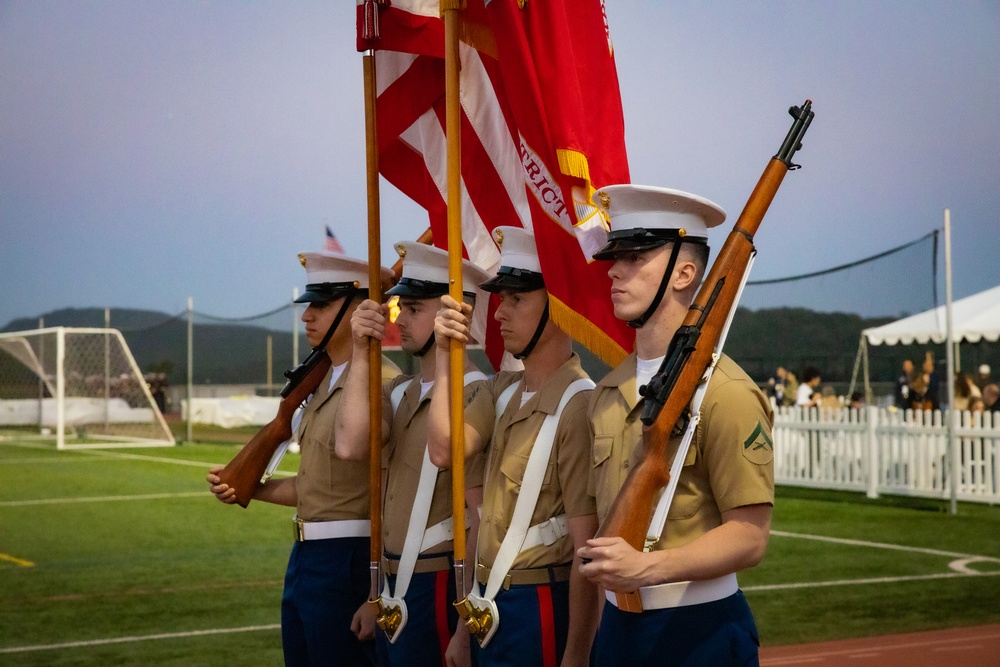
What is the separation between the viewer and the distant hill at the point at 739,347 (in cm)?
1728

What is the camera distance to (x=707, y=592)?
9.23 feet

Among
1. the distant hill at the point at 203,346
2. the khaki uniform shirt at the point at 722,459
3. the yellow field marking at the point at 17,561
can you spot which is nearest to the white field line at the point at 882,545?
the yellow field marking at the point at 17,561

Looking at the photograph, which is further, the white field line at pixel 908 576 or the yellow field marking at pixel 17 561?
the yellow field marking at pixel 17 561

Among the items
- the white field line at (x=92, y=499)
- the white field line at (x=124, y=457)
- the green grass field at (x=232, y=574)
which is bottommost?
the white field line at (x=124, y=457)

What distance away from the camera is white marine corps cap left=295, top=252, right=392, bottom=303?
4.66 metres

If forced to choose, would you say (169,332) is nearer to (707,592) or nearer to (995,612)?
(995,612)

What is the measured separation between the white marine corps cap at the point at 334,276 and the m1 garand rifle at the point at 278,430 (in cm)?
10

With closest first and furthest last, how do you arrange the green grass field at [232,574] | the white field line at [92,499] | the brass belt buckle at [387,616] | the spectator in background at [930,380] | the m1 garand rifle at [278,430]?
1. the brass belt buckle at [387,616]
2. the m1 garand rifle at [278,430]
3. the green grass field at [232,574]
4. the white field line at [92,499]
5. the spectator in background at [930,380]

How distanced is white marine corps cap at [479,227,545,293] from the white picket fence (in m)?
10.5

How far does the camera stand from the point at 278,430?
4711 mm

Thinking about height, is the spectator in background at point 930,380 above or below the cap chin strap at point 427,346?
below

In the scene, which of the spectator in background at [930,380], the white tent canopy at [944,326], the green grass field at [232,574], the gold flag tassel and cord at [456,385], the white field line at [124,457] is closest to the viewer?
the gold flag tassel and cord at [456,385]

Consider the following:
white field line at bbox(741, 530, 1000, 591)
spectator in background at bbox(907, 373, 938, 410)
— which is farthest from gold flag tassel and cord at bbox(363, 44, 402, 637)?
spectator in background at bbox(907, 373, 938, 410)

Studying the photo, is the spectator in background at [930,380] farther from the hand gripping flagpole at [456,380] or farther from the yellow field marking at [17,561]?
the hand gripping flagpole at [456,380]
